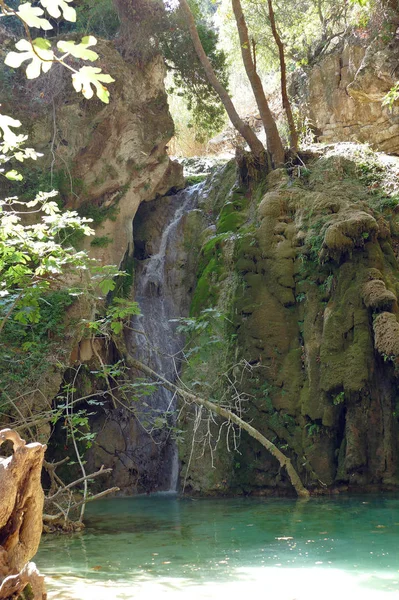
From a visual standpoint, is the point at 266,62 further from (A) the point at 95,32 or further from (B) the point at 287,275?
(B) the point at 287,275

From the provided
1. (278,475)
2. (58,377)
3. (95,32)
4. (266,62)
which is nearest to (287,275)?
(278,475)

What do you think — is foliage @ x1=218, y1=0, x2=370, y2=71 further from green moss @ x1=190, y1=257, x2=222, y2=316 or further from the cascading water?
green moss @ x1=190, y1=257, x2=222, y2=316

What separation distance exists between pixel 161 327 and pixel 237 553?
27.2 ft

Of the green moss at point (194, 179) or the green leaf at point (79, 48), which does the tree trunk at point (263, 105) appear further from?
the green leaf at point (79, 48)

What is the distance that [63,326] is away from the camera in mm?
11992

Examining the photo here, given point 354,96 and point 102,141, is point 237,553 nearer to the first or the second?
point 102,141

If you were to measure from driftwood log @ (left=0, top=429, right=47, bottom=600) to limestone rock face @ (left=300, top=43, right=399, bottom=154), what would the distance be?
1686cm

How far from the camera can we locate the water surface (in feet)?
16.8

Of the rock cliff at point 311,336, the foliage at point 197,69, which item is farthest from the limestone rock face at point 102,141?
the rock cliff at point 311,336

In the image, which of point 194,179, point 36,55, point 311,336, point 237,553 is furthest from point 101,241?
point 36,55

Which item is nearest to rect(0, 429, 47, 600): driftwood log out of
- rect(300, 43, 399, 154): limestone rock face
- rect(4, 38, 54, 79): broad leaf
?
rect(4, 38, 54, 79): broad leaf

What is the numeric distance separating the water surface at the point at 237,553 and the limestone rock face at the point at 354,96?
1301cm

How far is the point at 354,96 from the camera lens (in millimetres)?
19594

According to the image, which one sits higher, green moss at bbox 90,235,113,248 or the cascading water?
green moss at bbox 90,235,113,248
